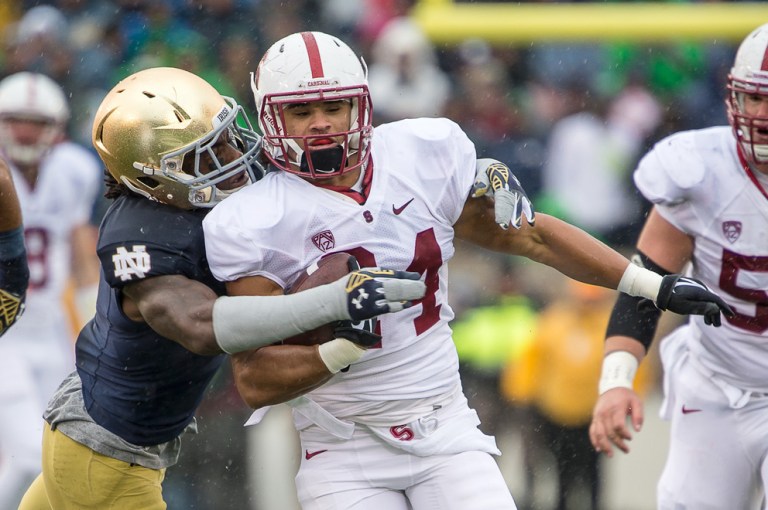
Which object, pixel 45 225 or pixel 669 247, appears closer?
pixel 669 247

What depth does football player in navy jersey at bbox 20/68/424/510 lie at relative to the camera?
3.17 metres

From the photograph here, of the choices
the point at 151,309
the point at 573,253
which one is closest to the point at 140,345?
the point at 151,309

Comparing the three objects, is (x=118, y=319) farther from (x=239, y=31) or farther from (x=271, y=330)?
(x=239, y=31)

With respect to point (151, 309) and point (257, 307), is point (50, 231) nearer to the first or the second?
point (151, 309)

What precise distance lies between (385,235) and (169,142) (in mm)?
624

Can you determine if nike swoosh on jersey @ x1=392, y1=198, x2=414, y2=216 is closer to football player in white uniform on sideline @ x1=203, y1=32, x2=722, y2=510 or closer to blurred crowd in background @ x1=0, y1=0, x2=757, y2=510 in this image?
football player in white uniform on sideline @ x1=203, y1=32, x2=722, y2=510

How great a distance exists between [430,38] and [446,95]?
0.34 meters

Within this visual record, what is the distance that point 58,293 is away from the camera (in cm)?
614

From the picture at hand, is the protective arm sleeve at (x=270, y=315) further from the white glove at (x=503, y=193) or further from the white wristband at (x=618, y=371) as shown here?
the white wristband at (x=618, y=371)

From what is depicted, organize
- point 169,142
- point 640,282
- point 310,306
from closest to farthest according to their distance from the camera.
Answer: point 310,306, point 169,142, point 640,282

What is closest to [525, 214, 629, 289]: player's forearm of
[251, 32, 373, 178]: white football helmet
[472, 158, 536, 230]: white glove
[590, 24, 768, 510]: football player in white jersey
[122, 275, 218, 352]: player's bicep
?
[472, 158, 536, 230]: white glove

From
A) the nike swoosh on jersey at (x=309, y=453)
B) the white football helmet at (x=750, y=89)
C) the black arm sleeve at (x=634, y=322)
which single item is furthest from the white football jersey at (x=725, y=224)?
the nike swoosh on jersey at (x=309, y=453)

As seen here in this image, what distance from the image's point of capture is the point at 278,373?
10.3 feet

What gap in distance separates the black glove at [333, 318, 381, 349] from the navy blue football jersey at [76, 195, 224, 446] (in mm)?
457
